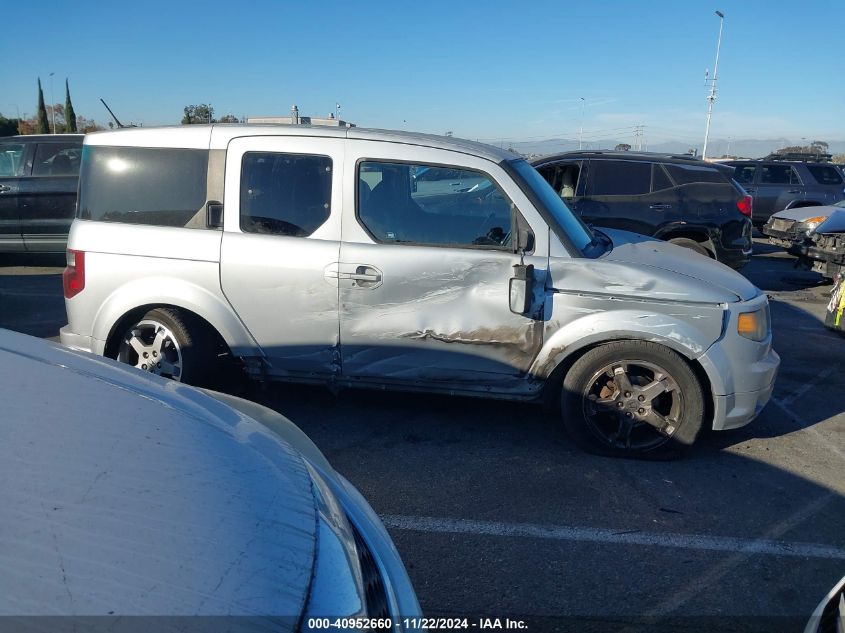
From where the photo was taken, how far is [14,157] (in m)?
10.2

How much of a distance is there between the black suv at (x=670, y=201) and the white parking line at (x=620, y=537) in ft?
21.9

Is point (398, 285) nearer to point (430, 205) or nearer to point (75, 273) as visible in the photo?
point (430, 205)

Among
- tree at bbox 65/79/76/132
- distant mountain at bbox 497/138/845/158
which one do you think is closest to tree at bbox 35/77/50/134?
tree at bbox 65/79/76/132

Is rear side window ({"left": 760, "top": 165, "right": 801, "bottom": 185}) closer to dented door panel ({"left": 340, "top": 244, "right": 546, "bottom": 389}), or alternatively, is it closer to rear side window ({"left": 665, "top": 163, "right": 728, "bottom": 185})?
rear side window ({"left": 665, "top": 163, "right": 728, "bottom": 185})

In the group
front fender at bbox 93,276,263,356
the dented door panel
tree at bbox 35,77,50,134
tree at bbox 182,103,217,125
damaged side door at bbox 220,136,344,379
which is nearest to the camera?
the dented door panel

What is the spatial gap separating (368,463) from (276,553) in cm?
270

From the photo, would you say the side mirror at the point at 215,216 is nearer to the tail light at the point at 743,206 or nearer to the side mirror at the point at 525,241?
the side mirror at the point at 525,241

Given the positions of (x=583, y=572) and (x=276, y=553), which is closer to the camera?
(x=276, y=553)

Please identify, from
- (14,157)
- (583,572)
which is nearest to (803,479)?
(583,572)

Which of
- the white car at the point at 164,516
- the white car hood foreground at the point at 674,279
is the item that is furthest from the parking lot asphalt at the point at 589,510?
the white car at the point at 164,516

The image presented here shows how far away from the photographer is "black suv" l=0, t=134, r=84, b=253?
10.1 metres

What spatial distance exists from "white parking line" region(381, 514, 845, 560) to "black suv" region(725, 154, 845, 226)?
47.6 ft

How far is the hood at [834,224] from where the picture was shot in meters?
10.7

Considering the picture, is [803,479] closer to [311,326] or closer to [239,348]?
[311,326]
